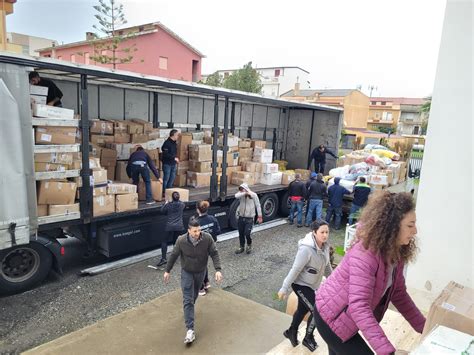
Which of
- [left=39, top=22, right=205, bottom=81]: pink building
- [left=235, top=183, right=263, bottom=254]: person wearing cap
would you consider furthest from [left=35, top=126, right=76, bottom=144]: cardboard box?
[left=39, top=22, right=205, bottom=81]: pink building

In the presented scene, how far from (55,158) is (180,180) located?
3.83m

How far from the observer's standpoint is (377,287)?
1.95m

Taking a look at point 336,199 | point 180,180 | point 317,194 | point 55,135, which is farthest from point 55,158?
point 336,199

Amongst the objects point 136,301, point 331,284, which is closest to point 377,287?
point 331,284

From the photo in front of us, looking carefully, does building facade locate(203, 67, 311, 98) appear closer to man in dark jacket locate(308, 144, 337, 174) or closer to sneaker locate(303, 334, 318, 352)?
man in dark jacket locate(308, 144, 337, 174)

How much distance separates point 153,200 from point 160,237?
75cm

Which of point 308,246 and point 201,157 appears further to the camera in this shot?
point 201,157

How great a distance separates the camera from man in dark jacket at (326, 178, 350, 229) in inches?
360

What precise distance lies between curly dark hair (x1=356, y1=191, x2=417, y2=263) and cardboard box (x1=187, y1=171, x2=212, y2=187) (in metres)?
6.83

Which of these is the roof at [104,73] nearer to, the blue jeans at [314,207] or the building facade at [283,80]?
the blue jeans at [314,207]

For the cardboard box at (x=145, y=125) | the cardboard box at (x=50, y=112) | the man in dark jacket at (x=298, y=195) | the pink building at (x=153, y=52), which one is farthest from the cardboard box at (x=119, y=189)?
the pink building at (x=153, y=52)

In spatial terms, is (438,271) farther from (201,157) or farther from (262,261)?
(201,157)

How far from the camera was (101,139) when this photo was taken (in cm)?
770

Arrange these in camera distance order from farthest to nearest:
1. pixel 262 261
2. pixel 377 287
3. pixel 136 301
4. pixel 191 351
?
pixel 262 261
pixel 136 301
pixel 191 351
pixel 377 287
